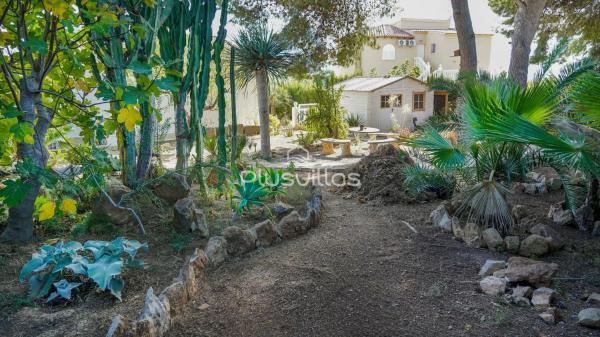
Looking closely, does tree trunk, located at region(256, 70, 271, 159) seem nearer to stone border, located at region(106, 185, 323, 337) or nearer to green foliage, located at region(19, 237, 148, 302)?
stone border, located at region(106, 185, 323, 337)

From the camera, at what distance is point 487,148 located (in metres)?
4.58

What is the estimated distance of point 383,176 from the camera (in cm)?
673

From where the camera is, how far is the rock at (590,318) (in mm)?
2764

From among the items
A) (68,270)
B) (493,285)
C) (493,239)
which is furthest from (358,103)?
(68,270)

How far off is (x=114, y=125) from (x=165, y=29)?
3.22 meters

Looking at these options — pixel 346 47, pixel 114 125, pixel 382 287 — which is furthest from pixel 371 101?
pixel 114 125

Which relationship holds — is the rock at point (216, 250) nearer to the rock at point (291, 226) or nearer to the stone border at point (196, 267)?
the stone border at point (196, 267)

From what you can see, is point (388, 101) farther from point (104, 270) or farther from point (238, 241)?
point (104, 270)

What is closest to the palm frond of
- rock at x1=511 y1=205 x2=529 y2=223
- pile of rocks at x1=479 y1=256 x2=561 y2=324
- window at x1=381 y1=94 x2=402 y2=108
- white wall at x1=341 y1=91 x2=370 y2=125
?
rock at x1=511 y1=205 x2=529 y2=223

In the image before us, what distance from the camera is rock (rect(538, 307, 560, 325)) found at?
285 cm

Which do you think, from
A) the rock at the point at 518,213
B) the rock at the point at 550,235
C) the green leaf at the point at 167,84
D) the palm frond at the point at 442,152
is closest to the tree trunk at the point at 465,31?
the rock at the point at 518,213

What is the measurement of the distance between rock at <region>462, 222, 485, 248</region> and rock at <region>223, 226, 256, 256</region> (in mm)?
2097

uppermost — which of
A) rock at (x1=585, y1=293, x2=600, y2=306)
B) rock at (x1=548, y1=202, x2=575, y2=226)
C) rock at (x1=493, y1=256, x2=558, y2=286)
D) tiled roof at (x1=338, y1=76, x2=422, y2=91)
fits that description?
tiled roof at (x1=338, y1=76, x2=422, y2=91)

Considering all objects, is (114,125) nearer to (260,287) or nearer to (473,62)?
(260,287)
